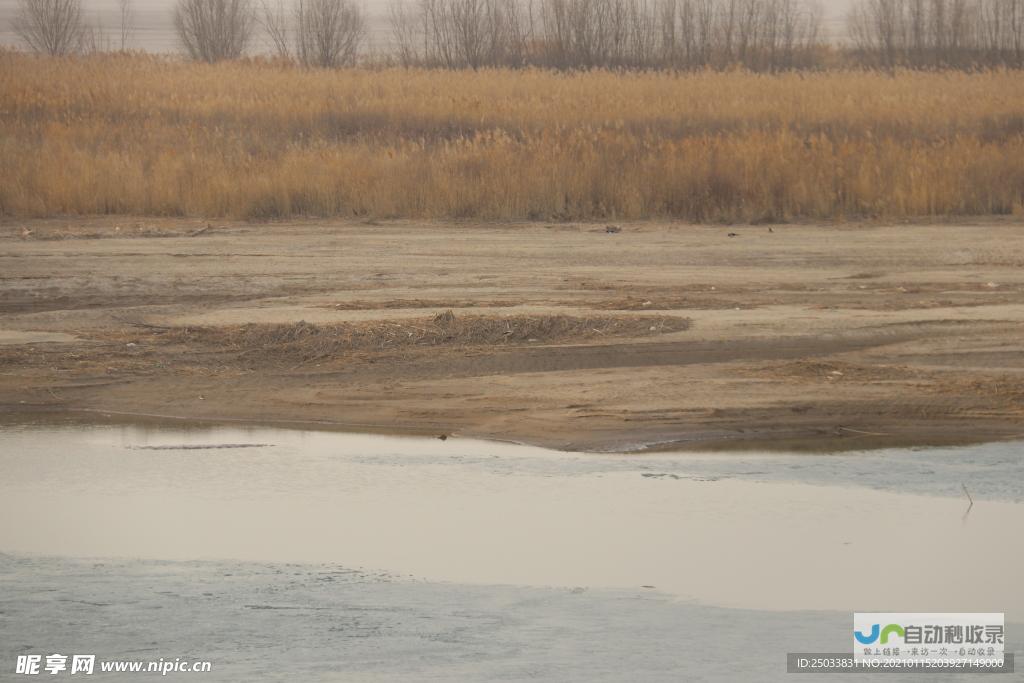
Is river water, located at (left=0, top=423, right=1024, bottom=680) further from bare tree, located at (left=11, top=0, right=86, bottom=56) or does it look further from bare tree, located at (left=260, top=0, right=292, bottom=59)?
bare tree, located at (left=11, top=0, right=86, bottom=56)

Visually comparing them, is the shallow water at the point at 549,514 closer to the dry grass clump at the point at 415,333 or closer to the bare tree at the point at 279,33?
the dry grass clump at the point at 415,333

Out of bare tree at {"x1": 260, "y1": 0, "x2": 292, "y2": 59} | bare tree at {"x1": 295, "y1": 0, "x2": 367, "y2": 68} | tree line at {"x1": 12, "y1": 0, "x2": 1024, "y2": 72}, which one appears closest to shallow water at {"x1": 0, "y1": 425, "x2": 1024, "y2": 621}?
tree line at {"x1": 12, "y1": 0, "x2": 1024, "y2": 72}

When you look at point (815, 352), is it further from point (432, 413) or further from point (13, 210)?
point (13, 210)

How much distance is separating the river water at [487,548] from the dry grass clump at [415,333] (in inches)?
85.6

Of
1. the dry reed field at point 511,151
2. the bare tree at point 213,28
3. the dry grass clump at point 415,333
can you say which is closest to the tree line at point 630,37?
the bare tree at point 213,28

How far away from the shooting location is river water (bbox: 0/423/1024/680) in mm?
5461

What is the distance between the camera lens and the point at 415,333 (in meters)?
11.1

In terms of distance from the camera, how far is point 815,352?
1070cm

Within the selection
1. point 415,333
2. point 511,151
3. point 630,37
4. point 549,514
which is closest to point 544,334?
point 415,333

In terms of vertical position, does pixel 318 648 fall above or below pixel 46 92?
below

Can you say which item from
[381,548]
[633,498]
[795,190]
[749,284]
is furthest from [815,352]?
[795,190]

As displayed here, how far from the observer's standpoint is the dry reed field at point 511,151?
18672 millimetres

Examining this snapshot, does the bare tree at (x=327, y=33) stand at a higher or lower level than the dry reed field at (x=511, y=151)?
higher

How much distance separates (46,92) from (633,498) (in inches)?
989
